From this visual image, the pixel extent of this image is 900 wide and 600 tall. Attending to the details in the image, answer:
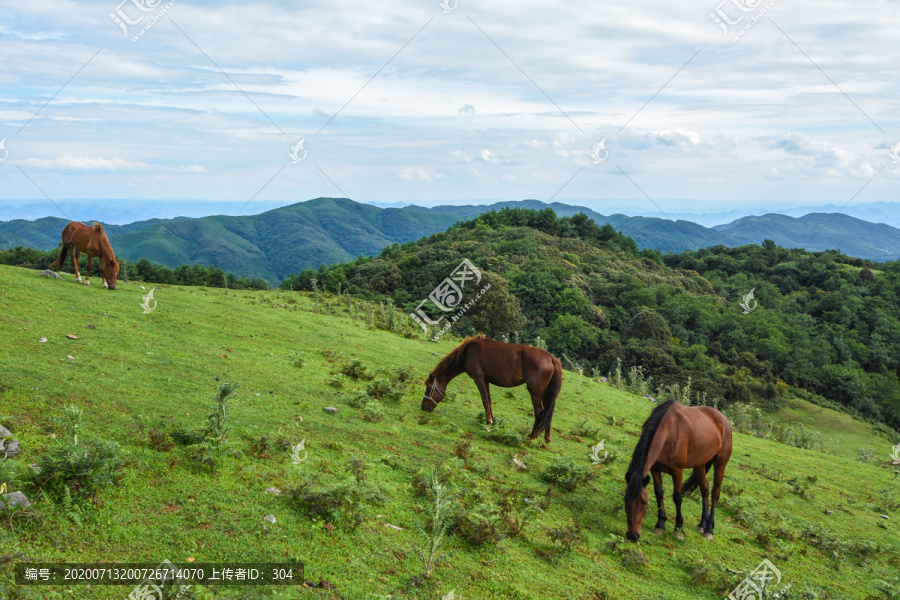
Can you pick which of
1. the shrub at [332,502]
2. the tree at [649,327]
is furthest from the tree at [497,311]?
the tree at [649,327]

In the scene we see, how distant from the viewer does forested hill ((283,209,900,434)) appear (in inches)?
1925

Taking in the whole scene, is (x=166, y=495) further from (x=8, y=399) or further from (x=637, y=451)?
(x=637, y=451)

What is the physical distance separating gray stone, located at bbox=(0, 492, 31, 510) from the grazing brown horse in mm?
7916

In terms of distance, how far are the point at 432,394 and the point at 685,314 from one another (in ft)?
189

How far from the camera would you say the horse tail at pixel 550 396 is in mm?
11125

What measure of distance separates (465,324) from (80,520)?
42270 mm

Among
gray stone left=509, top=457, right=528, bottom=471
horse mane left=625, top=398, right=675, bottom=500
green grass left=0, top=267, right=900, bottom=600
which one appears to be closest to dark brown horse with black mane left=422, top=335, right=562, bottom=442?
green grass left=0, top=267, right=900, bottom=600

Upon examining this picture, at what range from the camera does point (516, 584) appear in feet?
19.9

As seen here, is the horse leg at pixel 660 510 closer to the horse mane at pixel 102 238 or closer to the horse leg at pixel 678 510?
the horse leg at pixel 678 510

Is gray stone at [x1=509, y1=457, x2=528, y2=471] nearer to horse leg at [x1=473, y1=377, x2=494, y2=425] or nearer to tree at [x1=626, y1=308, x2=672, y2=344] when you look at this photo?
horse leg at [x1=473, y1=377, x2=494, y2=425]

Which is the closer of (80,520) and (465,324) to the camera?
(80,520)

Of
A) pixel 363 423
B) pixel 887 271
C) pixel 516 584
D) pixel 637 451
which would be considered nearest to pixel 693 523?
pixel 637 451

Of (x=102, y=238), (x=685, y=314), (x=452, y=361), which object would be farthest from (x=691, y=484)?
(x=685, y=314)

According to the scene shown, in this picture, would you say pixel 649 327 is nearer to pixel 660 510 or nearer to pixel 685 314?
pixel 685 314
